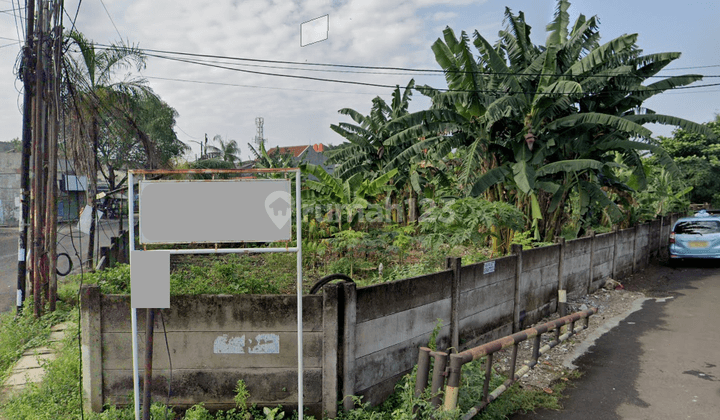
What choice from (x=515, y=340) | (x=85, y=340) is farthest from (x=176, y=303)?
(x=515, y=340)

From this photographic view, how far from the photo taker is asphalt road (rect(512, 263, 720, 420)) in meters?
4.95

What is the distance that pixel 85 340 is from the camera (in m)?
4.27

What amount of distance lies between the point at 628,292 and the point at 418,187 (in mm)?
6039

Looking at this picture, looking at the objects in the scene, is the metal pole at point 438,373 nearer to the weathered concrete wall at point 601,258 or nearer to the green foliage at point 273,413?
the green foliage at point 273,413

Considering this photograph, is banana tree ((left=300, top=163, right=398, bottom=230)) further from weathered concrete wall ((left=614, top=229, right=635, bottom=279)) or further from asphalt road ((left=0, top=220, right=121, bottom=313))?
weathered concrete wall ((left=614, top=229, right=635, bottom=279))

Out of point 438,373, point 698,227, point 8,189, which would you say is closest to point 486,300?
point 438,373

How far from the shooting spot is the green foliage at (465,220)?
8.40 meters

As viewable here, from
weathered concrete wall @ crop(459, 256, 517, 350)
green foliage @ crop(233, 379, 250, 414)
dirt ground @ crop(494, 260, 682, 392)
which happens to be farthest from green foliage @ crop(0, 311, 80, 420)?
dirt ground @ crop(494, 260, 682, 392)

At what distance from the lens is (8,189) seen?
28844 millimetres

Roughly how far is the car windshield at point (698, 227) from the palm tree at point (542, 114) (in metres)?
3.36

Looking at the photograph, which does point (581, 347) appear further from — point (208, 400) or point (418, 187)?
point (418, 187)

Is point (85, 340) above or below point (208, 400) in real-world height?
above

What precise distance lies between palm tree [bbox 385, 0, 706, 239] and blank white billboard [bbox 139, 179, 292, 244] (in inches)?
301

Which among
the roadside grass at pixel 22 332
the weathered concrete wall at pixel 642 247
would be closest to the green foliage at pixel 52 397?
the roadside grass at pixel 22 332
